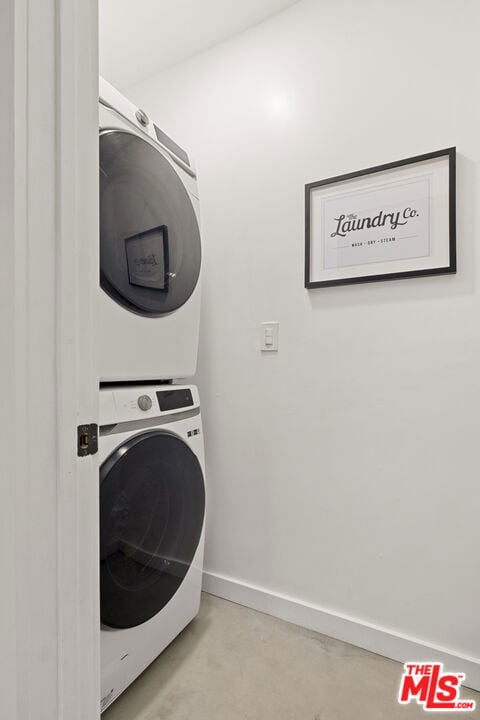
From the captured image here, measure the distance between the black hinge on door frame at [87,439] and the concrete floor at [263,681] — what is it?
98 centimetres

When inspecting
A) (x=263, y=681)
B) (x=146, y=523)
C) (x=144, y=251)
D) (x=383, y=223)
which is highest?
(x=383, y=223)

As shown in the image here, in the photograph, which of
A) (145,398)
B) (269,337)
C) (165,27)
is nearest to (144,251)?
(145,398)

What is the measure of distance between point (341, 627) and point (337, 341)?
1059 mm

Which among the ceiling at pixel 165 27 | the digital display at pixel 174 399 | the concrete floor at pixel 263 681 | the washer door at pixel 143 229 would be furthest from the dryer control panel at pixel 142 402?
the ceiling at pixel 165 27

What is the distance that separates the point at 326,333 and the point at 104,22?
62.0 inches

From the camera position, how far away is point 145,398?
124 centimetres

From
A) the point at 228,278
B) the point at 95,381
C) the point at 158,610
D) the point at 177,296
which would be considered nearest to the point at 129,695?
the point at 158,610

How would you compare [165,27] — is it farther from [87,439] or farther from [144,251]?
[87,439]

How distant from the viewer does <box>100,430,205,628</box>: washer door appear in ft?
3.56

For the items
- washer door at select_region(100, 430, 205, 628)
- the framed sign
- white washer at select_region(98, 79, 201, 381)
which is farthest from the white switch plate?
washer door at select_region(100, 430, 205, 628)

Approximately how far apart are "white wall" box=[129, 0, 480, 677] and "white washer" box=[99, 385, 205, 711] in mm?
342

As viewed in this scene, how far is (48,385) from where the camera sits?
25.1 inches

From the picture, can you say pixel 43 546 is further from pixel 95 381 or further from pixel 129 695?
pixel 129 695

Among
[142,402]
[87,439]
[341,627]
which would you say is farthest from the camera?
[341,627]
